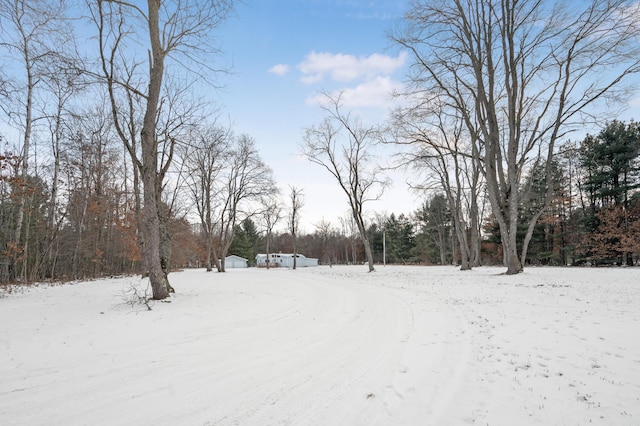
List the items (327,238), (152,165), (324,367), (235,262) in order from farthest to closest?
1. (327,238)
2. (235,262)
3. (152,165)
4. (324,367)

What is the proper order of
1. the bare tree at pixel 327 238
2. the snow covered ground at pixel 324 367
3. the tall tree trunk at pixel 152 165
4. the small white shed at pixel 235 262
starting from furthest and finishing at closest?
the bare tree at pixel 327 238 < the small white shed at pixel 235 262 < the tall tree trunk at pixel 152 165 < the snow covered ground at pixel 324 367

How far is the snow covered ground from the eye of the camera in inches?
104

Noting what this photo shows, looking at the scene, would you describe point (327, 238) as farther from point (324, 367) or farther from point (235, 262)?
point (324, 367)

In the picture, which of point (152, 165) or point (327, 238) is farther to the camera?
point (327, 238)

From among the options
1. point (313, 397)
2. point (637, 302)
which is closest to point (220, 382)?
point (313, 397)

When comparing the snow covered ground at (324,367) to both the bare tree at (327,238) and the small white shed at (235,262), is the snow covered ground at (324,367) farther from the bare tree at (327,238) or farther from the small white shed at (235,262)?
the bare tree at (327,238)

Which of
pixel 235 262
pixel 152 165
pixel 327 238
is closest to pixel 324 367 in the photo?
pixel 152 165

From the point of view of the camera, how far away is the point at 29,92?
12.8m

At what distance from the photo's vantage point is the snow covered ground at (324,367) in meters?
2.65

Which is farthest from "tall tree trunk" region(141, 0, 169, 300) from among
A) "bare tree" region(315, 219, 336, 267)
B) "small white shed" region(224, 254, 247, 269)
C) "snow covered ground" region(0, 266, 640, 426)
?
"bare tree" region(315, 219, 336, 267)

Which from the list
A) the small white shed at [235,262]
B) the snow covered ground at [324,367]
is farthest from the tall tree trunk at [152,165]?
the small white shed at [235,262]

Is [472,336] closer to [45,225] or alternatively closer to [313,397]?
[313,397]

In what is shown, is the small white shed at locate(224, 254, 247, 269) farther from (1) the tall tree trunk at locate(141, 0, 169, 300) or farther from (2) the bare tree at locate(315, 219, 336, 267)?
(1) the tall tree trunk at locate(141, 0, 169, 300)

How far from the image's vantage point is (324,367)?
3684mm
